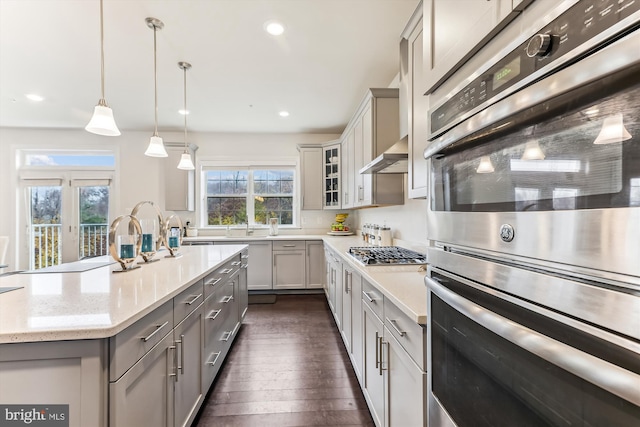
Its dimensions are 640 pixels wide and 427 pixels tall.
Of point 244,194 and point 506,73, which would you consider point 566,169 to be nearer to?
point 506,73

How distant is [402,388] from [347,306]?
1243 millimetres

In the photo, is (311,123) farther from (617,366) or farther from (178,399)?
(617,366)

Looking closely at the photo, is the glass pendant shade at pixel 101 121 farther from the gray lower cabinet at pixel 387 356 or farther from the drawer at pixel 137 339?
the gray lower cabinet at pixel 387 356

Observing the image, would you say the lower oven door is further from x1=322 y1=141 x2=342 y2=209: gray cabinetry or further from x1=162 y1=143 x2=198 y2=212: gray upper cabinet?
x1=162 y1=143 x2=198 y2=212: gray upper cabinet

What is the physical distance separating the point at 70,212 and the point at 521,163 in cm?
626

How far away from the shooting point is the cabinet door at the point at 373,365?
149 centimetres

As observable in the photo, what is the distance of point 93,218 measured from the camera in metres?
4.91

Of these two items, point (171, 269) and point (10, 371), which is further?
point (171, 269)

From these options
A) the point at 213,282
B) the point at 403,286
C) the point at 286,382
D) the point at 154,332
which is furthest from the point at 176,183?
the point at 403,286

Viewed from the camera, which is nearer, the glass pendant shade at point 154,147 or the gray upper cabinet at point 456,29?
the gray upper cabinet at point 456,29

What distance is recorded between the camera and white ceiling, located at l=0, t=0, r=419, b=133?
209cm

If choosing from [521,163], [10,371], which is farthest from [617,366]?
[10,371]

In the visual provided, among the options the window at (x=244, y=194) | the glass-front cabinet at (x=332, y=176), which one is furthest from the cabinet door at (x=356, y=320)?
the window at (x=244, y=194)

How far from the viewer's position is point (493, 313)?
59 cm
